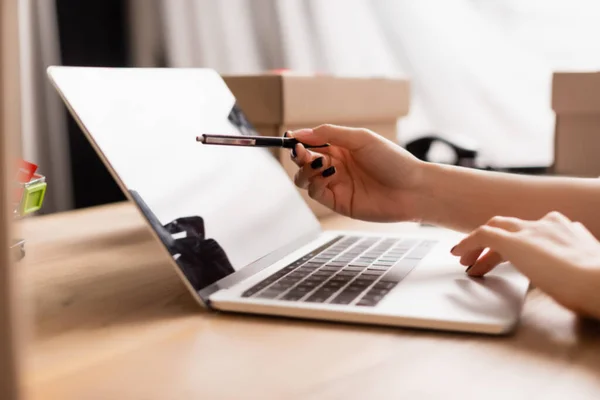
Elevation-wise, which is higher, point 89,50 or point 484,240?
point 89,50

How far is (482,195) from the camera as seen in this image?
812 millimetres

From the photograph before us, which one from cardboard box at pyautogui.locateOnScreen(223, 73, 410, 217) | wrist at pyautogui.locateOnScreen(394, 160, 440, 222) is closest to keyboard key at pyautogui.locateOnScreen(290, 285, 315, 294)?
wrist at pyautogui.locateOnScreen(394, 160, 440, 222)

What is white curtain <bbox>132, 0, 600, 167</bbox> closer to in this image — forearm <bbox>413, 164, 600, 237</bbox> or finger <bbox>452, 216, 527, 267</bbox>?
forearm <bbox>413, 164, 600, 237</bbox>

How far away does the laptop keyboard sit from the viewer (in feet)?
1.88

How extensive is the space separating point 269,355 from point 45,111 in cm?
125

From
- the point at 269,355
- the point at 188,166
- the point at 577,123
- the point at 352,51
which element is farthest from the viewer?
the point at 352,51

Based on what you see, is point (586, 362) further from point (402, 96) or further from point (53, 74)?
point (402, 96)

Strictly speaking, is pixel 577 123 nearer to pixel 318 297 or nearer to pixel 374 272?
pixel 374 272

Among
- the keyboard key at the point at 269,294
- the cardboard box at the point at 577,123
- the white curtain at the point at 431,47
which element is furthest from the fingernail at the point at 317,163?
the white curtain at the point at 431,47

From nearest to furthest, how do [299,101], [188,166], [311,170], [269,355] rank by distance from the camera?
[269,355]
[188,166]
[311,170]
[299,101]

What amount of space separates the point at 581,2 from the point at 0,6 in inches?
57.4

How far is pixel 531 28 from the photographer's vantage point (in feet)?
5.00

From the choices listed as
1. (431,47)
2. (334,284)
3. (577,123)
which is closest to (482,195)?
(334,284)

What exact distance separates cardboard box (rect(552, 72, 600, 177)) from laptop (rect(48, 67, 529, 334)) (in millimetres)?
587
